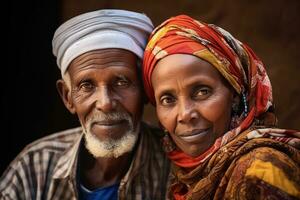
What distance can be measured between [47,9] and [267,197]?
2.61 meters

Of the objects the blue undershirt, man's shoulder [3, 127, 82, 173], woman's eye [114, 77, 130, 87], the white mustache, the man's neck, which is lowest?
the blue undershirt

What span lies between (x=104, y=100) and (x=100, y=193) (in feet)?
2.01

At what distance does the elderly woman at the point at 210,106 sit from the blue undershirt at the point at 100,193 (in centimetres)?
54

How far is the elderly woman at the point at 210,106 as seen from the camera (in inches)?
95.7

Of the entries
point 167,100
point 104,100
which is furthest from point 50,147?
point 167,100

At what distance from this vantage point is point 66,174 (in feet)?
10.5

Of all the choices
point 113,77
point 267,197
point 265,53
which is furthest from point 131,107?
point 265,53

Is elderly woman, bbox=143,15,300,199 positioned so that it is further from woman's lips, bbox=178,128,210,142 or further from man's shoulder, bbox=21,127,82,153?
man's shoulder, bbox=21,127,82,153

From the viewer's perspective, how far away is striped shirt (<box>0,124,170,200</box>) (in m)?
3.19

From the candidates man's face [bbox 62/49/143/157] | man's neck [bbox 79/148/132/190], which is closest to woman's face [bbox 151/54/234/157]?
man's face [bbox 62/49/143/157]

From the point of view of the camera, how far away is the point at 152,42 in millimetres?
2832

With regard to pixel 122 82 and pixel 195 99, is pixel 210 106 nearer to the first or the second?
pixel 195 99

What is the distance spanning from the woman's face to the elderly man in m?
0.44

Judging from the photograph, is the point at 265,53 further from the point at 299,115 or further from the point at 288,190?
the point at 288,190
